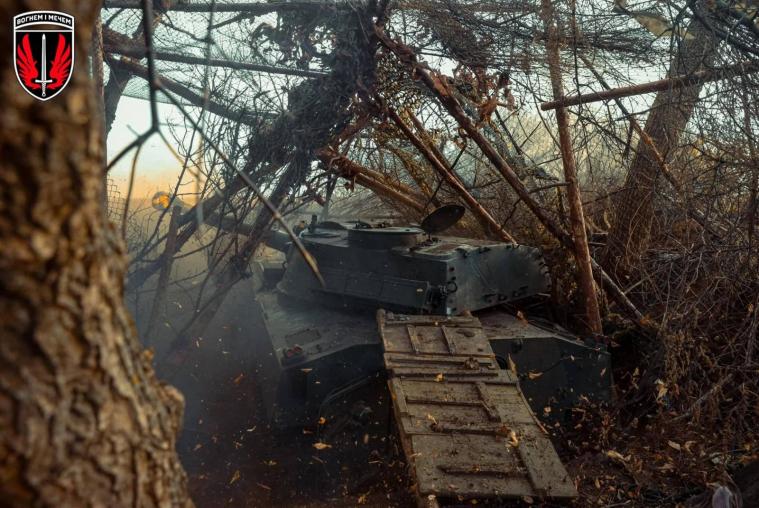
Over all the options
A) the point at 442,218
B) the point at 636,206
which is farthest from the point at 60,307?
the point at 636,206

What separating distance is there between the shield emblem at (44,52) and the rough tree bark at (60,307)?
3cm

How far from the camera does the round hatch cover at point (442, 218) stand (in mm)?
7047

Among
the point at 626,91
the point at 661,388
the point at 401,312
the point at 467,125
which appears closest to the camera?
the point at 661,388

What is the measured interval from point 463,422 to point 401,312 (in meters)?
2.41

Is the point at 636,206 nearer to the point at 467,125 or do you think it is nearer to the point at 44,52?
the point at 467,125

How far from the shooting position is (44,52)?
1.63m

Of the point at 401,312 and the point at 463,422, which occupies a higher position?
the point at 401,312

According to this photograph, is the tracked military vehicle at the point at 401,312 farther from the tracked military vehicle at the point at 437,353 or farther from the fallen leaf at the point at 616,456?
the fallen leaf at the point at 616,456

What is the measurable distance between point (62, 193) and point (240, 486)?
5.23 metres

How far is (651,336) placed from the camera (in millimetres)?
7340

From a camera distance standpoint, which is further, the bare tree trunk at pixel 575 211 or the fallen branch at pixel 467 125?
the bare tree trunk at pixel 575 211

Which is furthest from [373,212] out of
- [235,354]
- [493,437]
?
[493,437]

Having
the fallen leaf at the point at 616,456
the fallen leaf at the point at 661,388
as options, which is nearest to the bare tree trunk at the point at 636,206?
the fallen leaf at the point at 661,388

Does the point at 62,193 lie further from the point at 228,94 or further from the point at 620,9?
the point at 620,9
